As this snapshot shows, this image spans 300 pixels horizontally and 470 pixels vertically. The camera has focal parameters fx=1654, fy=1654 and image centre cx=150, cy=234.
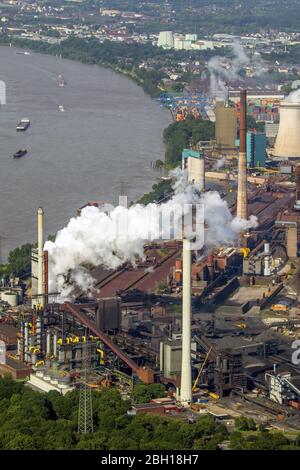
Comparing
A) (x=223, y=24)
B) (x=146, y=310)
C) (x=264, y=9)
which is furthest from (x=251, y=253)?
(x=264, y=9)

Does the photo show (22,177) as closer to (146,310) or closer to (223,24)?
(146,310)

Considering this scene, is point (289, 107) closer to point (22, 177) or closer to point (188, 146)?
point (188, 146)

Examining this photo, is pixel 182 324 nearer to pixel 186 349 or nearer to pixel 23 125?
pixel 186 349

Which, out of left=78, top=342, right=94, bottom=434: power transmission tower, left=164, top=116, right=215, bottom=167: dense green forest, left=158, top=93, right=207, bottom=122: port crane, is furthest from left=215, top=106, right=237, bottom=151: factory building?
left=78, top=342, right=94, bottom=434: power transmission tower

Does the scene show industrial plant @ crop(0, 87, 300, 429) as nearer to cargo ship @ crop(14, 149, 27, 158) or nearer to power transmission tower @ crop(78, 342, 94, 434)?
power transmission tower @ crop(78, 342, 94, 434)

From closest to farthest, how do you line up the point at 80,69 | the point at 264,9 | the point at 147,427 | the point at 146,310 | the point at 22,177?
the point at 147,427
the point at 146,310
the point at 22,177
the point at 80,69
the point at 264,9

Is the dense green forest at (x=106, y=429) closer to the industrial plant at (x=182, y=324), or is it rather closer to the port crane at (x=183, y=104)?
the industrial plant at (x=182, y=324)
